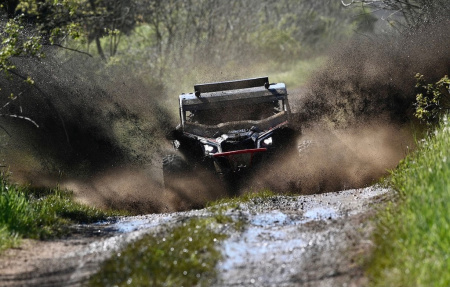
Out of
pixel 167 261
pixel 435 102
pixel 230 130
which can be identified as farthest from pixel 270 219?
pixel 435 102

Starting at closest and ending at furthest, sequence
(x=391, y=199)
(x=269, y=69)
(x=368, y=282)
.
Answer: (x=368, y=282), (x=391, y=199), (x=269, y=69)

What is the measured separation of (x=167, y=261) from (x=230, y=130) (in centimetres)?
615

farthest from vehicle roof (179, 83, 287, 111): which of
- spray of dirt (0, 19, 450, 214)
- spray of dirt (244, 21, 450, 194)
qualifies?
spray of dirt (0, 19, 450, 214)

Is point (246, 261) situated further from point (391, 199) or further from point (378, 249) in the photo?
point (391, 199)

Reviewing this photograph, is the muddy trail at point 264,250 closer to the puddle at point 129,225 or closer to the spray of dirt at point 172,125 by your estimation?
the puddle at point 129,225

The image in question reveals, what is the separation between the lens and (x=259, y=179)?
42.5 feet

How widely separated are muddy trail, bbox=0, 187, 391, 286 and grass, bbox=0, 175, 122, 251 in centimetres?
21

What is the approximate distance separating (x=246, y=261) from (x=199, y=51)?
25598 millimetres

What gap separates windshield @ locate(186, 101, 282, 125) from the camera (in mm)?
13758

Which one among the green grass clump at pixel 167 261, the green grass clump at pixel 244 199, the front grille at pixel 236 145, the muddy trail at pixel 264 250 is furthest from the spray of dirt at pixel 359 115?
the green grass clump at pixel 167 261

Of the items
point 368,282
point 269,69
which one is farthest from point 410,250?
point 269,69

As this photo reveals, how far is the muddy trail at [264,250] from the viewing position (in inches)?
268

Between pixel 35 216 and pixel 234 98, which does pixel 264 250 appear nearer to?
pixel 35 216

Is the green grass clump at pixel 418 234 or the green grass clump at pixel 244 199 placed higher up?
the green grass clump at pixel 418 234
